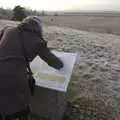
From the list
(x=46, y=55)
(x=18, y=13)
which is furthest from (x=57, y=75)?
(x=18, y=13)

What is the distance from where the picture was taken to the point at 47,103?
4.48 meters

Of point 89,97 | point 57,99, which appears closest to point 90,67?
point 89,97

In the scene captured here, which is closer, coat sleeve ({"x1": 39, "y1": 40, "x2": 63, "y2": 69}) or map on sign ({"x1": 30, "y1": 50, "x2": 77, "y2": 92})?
coat sleeve ({"x1": 39, "y1": 40, "x2": 63, "y2": 69})

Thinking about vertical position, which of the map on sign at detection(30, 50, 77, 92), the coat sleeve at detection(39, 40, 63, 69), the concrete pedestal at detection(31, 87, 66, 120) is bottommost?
the concrete pedestal at detection(31, 87, 66, 120)

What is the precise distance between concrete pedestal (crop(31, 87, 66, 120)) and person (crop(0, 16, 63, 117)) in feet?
2.59

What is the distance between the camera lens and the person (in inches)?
137

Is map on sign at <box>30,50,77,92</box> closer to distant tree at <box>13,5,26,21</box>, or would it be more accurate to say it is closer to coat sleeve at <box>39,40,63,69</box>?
coat sleeve at <box>39,40,63,69</box>

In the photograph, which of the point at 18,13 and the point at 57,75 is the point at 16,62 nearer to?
the point at 57,75

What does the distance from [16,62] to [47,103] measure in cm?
111

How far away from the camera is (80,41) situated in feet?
28.2

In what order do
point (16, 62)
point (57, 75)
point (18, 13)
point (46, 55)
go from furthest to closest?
point (18, 13)
point (57, 75)
point (46, 55)
point (16, 62)

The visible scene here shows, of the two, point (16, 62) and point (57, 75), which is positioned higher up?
point (16, 62)

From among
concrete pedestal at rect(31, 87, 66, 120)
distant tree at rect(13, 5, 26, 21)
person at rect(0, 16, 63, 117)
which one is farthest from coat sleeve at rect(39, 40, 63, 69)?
distant tree at rect(13, 5, 26, 21)

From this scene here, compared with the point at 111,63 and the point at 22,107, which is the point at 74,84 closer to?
the point at 111,63
